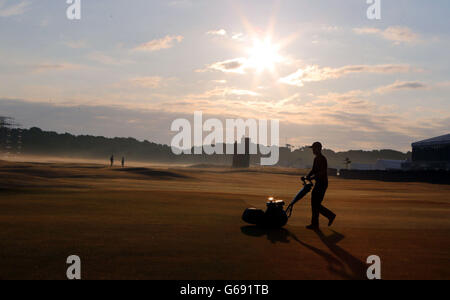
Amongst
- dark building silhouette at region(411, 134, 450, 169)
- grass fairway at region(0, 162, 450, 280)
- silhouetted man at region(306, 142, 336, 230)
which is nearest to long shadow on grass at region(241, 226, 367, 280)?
grass fairway at region(0, 162, 450, 280)

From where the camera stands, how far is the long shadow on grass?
8.50 metres

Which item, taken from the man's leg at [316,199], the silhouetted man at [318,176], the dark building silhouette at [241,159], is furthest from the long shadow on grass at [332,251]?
the dark building silhouette at [241,159]

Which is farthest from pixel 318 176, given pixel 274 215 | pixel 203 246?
pixel 203 246

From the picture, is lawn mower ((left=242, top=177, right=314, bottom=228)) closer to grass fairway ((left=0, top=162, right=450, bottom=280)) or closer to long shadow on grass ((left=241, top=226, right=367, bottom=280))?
long shadow on grass ((left=241, top=226, right=367, bottom=280))

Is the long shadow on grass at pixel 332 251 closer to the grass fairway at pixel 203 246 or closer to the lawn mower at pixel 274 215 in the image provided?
the grass fairway at pixel 203 246

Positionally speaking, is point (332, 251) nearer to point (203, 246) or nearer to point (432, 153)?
point (203, 246)

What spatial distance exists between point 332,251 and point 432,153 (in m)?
95.6

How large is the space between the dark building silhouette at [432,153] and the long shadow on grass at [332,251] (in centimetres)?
8895

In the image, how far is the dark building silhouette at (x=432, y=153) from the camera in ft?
307

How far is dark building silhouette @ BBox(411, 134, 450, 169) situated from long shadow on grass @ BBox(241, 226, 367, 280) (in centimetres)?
8895

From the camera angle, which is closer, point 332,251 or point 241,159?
point 332,251

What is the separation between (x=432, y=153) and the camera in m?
96.8
